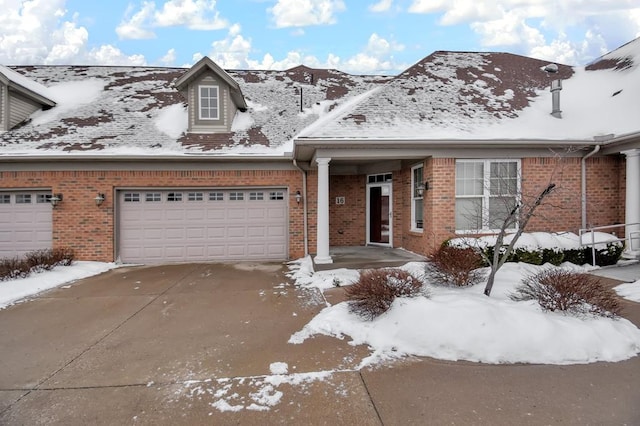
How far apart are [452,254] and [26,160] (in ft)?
34.4

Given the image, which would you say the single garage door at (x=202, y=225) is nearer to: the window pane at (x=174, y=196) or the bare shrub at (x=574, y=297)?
the window pane at (x=174, y=196)

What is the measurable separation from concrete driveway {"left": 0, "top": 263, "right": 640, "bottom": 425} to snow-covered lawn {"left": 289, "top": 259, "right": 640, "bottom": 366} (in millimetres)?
179

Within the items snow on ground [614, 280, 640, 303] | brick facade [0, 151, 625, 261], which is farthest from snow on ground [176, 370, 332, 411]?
brick facade [0, 151, 625, 261]

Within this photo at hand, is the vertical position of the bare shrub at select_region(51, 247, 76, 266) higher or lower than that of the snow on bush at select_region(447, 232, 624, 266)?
A: lower

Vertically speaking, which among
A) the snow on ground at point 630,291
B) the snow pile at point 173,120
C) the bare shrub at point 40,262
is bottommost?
the snow on ground at point 630,291

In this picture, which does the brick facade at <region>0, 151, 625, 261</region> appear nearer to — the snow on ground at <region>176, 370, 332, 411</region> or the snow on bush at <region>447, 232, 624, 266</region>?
the snow on bush at <region>447, 232, 624, 266</region>

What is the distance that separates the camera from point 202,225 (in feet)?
33.8

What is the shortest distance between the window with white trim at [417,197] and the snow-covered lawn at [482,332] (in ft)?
16.4

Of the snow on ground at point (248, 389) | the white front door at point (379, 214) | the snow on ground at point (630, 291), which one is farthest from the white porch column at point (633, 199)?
the snow on ground at point (248, 389)

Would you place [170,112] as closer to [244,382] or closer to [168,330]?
[168,330]

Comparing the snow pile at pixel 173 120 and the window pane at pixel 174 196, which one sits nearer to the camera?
the window pane at pixel 174 196

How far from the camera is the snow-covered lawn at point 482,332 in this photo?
12.3ft

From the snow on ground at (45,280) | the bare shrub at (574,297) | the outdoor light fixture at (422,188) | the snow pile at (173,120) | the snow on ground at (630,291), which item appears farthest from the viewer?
the snow pile at (173,120)

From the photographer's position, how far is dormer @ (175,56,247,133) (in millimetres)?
10844
